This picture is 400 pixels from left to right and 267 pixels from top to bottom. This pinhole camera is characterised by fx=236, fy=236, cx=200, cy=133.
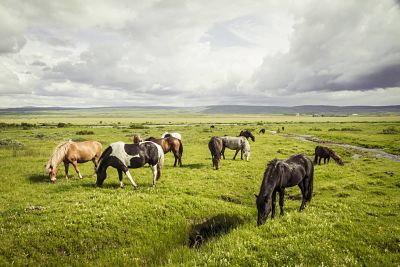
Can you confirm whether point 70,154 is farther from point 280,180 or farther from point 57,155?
point 280,180

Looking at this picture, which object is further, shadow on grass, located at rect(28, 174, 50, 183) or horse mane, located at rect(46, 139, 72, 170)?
shadow on grass, located at rect(28, 174, 50, 183)

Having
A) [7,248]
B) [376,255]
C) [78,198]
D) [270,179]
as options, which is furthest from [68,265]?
[376,255]

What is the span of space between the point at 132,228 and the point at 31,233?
12.6 feet

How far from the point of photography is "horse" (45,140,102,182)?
16.7 m

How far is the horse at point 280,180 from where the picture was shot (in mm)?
9797

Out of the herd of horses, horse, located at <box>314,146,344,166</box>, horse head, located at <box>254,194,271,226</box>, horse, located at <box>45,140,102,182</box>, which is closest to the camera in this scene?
horse head, located at <box>254,194,271,226</box>

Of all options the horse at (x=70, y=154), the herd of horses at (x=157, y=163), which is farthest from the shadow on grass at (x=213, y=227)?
the horse at (x=70, y=154)

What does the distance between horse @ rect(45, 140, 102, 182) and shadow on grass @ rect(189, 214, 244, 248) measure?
11.5 meters

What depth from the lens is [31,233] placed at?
367 inches

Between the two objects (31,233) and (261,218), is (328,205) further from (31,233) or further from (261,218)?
(31,233)

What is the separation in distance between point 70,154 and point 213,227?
1280cm

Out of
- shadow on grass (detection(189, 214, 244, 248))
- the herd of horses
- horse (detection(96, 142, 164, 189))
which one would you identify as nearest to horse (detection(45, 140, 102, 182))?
the herd of horses

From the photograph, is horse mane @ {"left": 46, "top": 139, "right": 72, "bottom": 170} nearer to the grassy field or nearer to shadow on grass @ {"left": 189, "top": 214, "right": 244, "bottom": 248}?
the grassy field

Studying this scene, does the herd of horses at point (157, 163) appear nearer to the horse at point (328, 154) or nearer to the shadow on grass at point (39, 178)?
the shadow on grass at point (39, 178)
